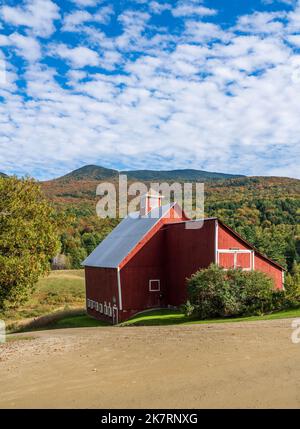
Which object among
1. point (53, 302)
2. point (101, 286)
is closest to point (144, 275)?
point (101, 286)

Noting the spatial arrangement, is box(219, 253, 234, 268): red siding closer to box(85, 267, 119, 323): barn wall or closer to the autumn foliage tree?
Answer: box(85, 267, 119, 323): barn wall

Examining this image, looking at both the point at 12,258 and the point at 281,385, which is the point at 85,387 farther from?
the point at 12,258

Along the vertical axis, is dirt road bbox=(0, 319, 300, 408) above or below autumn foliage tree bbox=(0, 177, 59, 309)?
below

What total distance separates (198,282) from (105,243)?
1750 centimetres

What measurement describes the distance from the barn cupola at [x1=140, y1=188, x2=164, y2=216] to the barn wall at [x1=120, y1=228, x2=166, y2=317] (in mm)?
5369

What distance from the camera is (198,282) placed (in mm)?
25953

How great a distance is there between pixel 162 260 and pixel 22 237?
15521 millimetres

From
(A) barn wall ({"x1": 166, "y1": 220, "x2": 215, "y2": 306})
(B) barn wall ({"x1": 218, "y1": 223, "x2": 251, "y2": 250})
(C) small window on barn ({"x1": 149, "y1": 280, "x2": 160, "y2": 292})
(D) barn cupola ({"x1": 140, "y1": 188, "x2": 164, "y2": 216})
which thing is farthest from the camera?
(D) barn cupola ({"x1": 140, "y1": 188, "x2": 164, "y2": 216})

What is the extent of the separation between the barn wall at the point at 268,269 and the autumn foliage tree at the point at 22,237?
15.4 m

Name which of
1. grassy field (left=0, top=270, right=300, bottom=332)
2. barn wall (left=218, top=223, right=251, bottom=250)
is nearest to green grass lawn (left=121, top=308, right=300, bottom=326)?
grassy field (left=0, top=270, right=300, bottom=332)

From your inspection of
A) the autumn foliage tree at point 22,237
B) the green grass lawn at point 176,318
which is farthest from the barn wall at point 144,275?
the autumn foliage tree at point 22,237

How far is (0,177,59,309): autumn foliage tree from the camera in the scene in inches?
836

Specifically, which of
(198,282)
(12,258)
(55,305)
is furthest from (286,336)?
(55,305)

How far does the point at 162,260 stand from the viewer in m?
35.3
